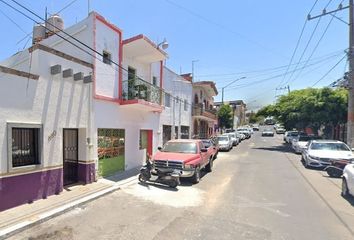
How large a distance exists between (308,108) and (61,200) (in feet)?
73.0

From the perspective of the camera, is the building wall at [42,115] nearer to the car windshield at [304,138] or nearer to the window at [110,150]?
the window at [110,150]

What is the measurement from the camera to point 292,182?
11.9m

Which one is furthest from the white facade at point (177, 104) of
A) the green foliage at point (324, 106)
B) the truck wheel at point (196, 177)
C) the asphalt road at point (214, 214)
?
the green foliage at point (324, 106)

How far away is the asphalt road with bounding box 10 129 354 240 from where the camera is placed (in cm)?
615

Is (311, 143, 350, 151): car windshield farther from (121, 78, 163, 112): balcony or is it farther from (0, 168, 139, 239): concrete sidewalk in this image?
(0, 168, 139, 239): concrete sidewalk

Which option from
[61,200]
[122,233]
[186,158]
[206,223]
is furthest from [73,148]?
[206,223]

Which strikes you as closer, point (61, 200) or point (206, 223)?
point (206, 223)

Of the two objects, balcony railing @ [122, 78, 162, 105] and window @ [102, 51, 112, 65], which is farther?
balcony railing @ [122, 78, 162, 105]

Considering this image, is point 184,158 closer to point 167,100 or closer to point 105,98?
point 105,98

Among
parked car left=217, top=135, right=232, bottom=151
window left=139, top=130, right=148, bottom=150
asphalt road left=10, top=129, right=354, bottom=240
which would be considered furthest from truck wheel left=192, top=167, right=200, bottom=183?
parked car left=217, top=135, right=232, bottom=151

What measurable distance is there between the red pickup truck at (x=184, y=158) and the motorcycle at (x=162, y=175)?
263 mm

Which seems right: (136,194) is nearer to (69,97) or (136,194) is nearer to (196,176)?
(196,176)

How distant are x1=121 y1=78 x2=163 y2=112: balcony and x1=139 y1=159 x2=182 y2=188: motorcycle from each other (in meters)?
3.43

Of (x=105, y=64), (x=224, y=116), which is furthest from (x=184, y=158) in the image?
(x=224, y=116)
